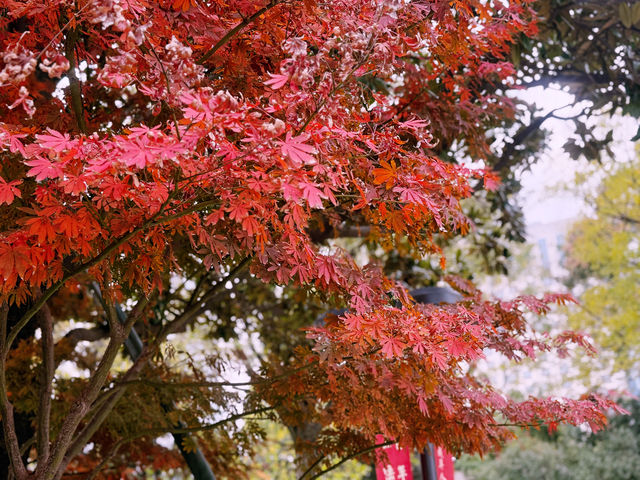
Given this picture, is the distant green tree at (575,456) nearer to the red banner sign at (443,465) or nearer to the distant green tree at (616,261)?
the distant green tree at (616,261)

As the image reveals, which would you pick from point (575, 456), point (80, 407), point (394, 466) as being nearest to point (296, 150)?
point (80, 407)

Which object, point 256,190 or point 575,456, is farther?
point 575,456

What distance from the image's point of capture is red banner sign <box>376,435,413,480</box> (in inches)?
150

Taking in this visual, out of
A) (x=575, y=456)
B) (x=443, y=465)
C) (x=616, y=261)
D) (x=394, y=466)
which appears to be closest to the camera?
(x=394, y=466)

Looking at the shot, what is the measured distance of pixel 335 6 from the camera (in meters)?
2.14

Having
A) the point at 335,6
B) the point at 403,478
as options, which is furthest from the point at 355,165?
the point at 403,478

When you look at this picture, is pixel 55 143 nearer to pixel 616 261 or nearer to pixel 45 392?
pixel 45 392

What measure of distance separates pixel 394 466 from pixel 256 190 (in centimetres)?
257

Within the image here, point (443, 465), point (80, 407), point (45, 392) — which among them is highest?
point (45, 392)

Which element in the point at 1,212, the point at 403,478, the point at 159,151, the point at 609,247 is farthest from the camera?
the point at 609,247

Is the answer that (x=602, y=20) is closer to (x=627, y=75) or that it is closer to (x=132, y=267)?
(x=627, y=75)

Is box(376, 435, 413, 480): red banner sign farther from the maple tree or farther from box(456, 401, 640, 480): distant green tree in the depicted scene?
box(456, 401, 640, 480): distant green tree

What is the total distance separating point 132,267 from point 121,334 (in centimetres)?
63

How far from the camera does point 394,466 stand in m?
3.84
